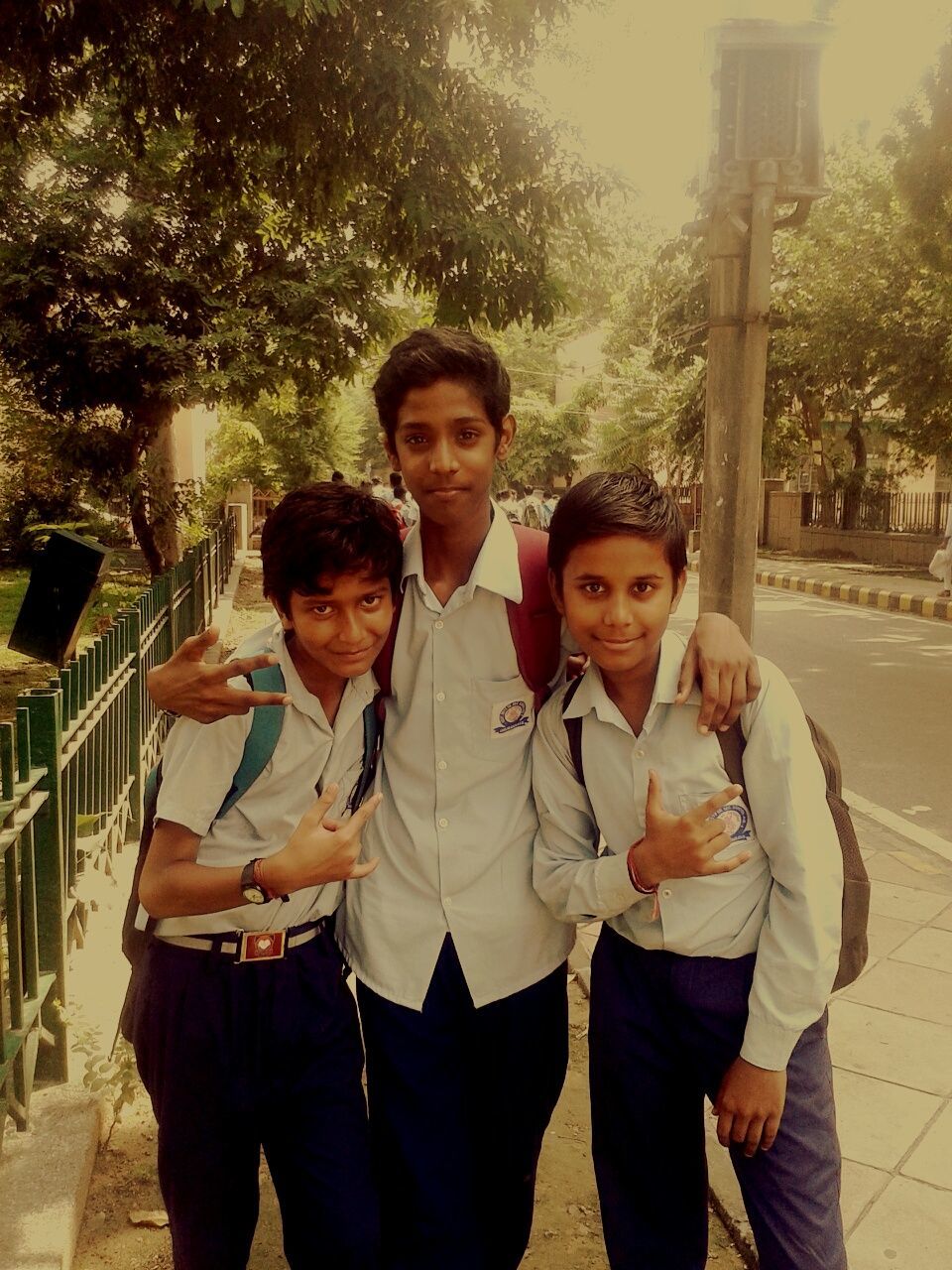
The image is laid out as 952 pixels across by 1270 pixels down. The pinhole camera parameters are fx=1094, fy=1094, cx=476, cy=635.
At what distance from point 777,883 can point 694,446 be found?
24.0 metres

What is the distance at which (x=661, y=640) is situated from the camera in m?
1.93

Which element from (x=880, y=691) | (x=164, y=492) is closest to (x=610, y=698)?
(x=880, y=691)

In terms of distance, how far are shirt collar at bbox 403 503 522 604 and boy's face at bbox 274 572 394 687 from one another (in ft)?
0.52

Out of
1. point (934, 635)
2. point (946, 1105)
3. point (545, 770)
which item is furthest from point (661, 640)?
point (934, 635)

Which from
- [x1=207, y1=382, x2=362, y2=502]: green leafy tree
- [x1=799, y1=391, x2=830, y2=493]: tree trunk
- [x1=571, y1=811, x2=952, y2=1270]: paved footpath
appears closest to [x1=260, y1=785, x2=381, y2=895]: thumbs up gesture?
[x1=571, y1=811, x2=952, y2=1270]: paved footpath

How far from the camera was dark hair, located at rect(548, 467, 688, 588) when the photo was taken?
1.82 meters

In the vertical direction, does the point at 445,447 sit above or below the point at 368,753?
above

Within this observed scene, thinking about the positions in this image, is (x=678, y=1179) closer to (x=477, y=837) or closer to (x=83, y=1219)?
(x=477, y=837)

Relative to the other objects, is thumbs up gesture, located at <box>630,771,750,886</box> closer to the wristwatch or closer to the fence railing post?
the wristwatch

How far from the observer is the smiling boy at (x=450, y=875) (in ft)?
6.29

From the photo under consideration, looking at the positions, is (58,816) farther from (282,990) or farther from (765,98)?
(765,98)

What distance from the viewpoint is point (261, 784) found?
6.00ft

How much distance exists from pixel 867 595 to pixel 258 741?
15.3 meters

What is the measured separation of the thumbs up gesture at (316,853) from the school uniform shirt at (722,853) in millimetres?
387
